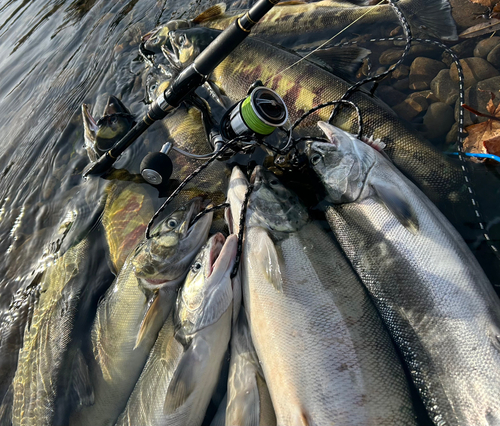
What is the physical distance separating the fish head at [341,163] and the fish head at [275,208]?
0.36 m

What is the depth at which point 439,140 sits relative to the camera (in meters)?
3.43

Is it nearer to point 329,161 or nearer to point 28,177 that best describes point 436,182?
point 329,161

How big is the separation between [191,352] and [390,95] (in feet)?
11.4

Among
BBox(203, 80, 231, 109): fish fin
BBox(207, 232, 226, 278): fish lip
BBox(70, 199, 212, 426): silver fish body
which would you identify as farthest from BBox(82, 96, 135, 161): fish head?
BBox(207, 232, 226, 278): fish lip

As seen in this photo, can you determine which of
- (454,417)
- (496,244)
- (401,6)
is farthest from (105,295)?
(401,6)

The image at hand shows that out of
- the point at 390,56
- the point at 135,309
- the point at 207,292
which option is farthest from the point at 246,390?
the point at 390,56

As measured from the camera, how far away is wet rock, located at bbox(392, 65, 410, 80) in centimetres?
398

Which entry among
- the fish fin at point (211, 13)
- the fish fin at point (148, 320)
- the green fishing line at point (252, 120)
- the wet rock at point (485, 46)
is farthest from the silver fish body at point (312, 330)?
the fish fin at point (211, 13)

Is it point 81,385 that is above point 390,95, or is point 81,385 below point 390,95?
above

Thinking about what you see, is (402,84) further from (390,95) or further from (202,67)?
(202,67)

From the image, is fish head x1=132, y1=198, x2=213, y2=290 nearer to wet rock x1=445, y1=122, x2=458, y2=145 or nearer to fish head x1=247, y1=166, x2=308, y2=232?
fish head x1=247, y1=166, x2=308, y2=232

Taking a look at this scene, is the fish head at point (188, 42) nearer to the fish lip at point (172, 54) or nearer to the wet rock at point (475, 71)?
the fish lip at point (172, 54)

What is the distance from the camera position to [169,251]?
3.10 metres

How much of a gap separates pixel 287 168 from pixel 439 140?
1.60m
